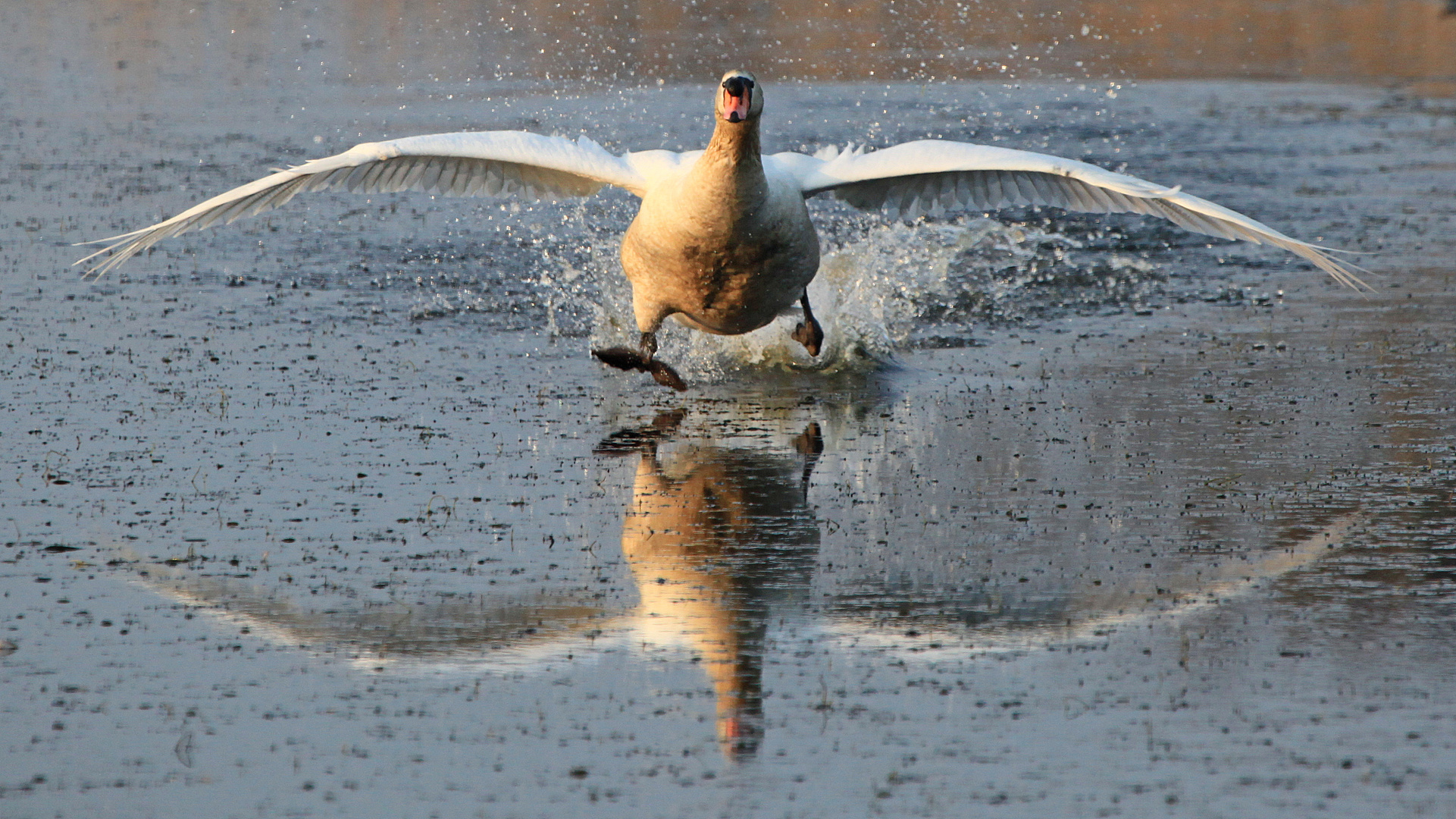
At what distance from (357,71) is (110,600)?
18.3 metres

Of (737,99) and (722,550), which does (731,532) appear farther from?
(737,99)

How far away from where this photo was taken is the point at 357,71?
76.0 feet

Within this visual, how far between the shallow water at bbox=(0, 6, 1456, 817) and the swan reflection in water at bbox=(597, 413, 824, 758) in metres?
0.02

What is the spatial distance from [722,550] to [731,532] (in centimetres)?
26

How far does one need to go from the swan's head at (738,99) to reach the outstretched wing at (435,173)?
4.57 ft

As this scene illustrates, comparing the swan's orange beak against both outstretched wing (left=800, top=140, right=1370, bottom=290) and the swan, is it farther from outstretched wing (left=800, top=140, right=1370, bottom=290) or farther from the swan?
outstretched wing (left=800, top=140, right=1370, bottom=290)

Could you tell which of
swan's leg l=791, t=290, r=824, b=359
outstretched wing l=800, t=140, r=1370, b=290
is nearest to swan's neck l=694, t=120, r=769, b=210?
outstretched wing l=800, t=140, r=1370, b=290

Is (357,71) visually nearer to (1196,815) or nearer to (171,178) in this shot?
(171,178)

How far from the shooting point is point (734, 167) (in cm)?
789

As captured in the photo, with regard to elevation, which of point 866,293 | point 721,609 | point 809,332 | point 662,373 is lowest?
point 721,609

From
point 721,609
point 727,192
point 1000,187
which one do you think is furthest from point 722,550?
point 1000,187

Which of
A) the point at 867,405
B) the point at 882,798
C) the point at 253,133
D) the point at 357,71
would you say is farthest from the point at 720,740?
the point at 357,71

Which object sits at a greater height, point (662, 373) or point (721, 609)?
point (662, 373)

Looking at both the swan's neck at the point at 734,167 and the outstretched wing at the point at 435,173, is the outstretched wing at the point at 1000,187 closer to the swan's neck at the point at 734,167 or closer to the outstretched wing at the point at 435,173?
the swan's neck at the point at 734,167
